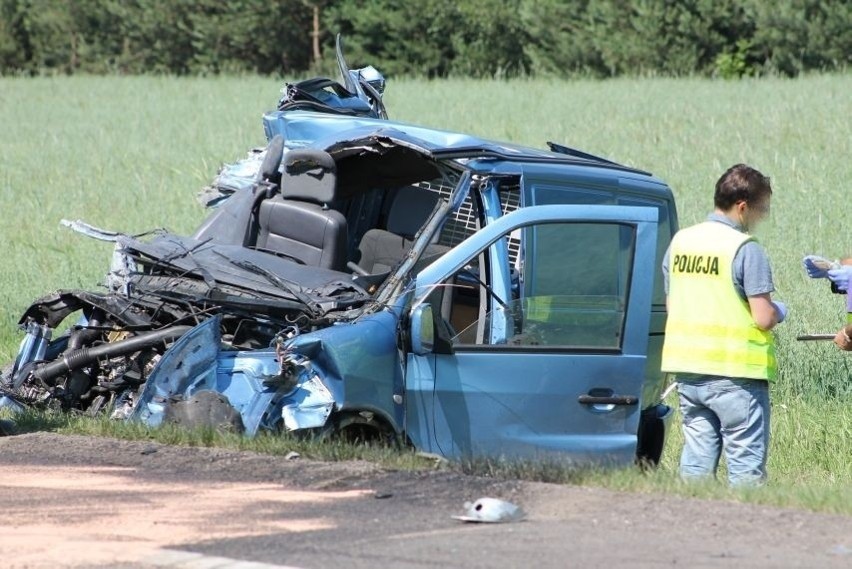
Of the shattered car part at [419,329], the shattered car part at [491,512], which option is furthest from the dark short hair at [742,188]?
the shattered car part at [491,512]

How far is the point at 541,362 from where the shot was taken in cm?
700

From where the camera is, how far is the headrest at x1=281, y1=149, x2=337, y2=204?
8234 millimetres

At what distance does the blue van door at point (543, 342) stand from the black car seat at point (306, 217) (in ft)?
3.29

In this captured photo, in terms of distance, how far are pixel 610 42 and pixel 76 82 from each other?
18338 millimetres

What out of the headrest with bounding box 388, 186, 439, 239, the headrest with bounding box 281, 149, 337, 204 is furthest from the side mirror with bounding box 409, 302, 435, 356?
the headrest with bounding box 388, 186, 439, 239

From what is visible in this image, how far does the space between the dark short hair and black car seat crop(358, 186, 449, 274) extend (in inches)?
86.2

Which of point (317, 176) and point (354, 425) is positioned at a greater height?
point (317, 176)

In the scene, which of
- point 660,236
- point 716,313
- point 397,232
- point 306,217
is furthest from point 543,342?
point 397,232

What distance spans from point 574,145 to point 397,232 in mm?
15231

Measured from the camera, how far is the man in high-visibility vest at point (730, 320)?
21.1 feet

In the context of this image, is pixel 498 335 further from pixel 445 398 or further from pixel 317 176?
pixel 317 176

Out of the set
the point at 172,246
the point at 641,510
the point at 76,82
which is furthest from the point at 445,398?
the point at 76,82

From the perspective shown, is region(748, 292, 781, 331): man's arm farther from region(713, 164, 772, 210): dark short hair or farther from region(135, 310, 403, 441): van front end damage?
region(135, 310, 403, 441): van front end damage

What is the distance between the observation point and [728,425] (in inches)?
259
